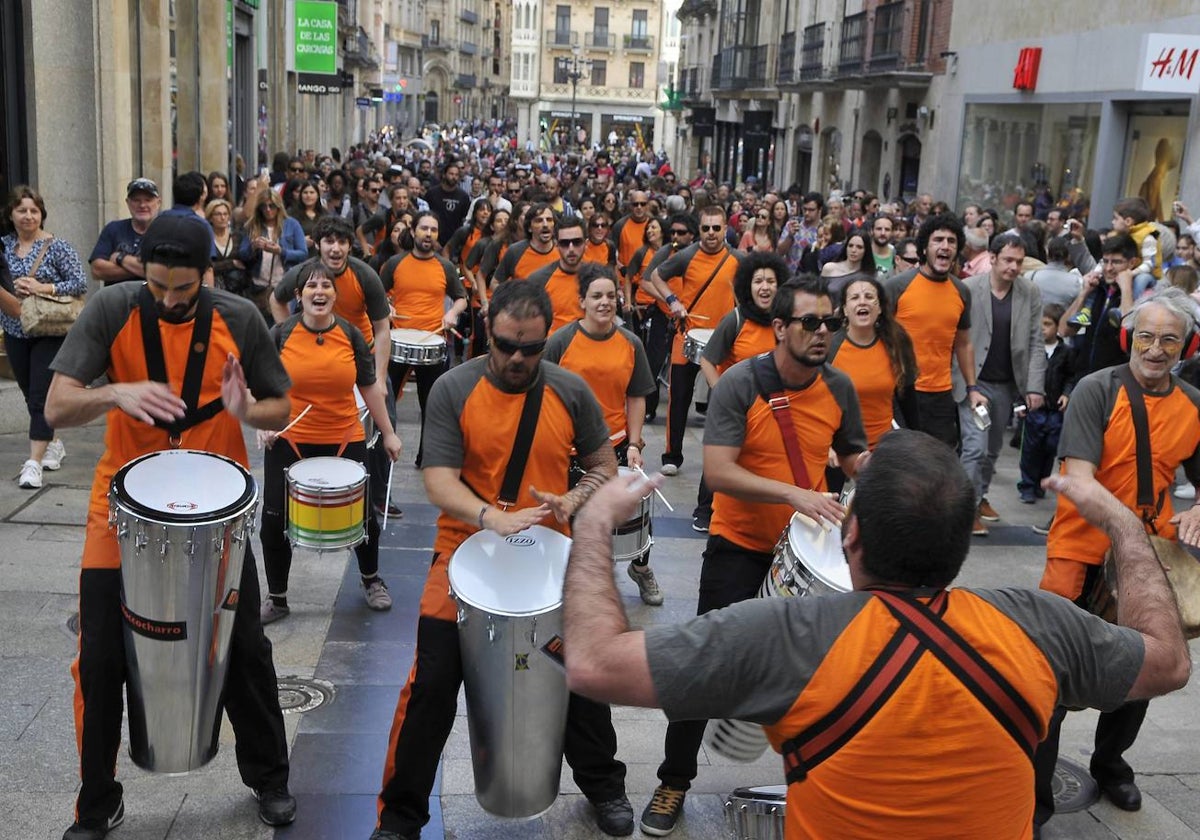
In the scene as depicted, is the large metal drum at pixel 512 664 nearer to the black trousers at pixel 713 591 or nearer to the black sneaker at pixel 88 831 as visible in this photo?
the black trousers at pixel 713 591

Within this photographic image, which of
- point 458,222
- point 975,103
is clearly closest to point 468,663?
point 458,222

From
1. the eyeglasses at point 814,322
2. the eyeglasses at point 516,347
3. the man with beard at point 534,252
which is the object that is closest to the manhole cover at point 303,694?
the eyeglasses at point 516,347

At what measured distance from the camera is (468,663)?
4.32m

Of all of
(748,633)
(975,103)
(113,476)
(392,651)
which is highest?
(975,103)

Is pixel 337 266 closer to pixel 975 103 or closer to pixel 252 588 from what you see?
pixel 252 588

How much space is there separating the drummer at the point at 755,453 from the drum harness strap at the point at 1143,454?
0.99 meters

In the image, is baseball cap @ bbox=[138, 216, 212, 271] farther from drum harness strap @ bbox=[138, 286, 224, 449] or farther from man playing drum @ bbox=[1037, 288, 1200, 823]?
man playing drum @ bbox=[1037, 288, 1200, 823]

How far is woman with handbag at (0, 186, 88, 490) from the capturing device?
338 inches

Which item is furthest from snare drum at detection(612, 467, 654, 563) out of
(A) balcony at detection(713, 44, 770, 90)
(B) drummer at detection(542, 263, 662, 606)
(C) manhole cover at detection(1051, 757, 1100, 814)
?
(A) balcony at detection(713, 44, 770, 90)

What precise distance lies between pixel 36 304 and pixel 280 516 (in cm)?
291

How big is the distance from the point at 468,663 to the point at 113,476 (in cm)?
126

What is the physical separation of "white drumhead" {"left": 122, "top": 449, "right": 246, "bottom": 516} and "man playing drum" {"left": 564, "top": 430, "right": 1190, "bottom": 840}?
2.01 metres

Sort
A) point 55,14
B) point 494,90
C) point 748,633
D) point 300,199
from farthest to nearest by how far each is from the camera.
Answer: point 494,90 → point 300,199 → point 55,14 → point 748,633

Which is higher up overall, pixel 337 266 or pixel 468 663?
pixel 337 266
